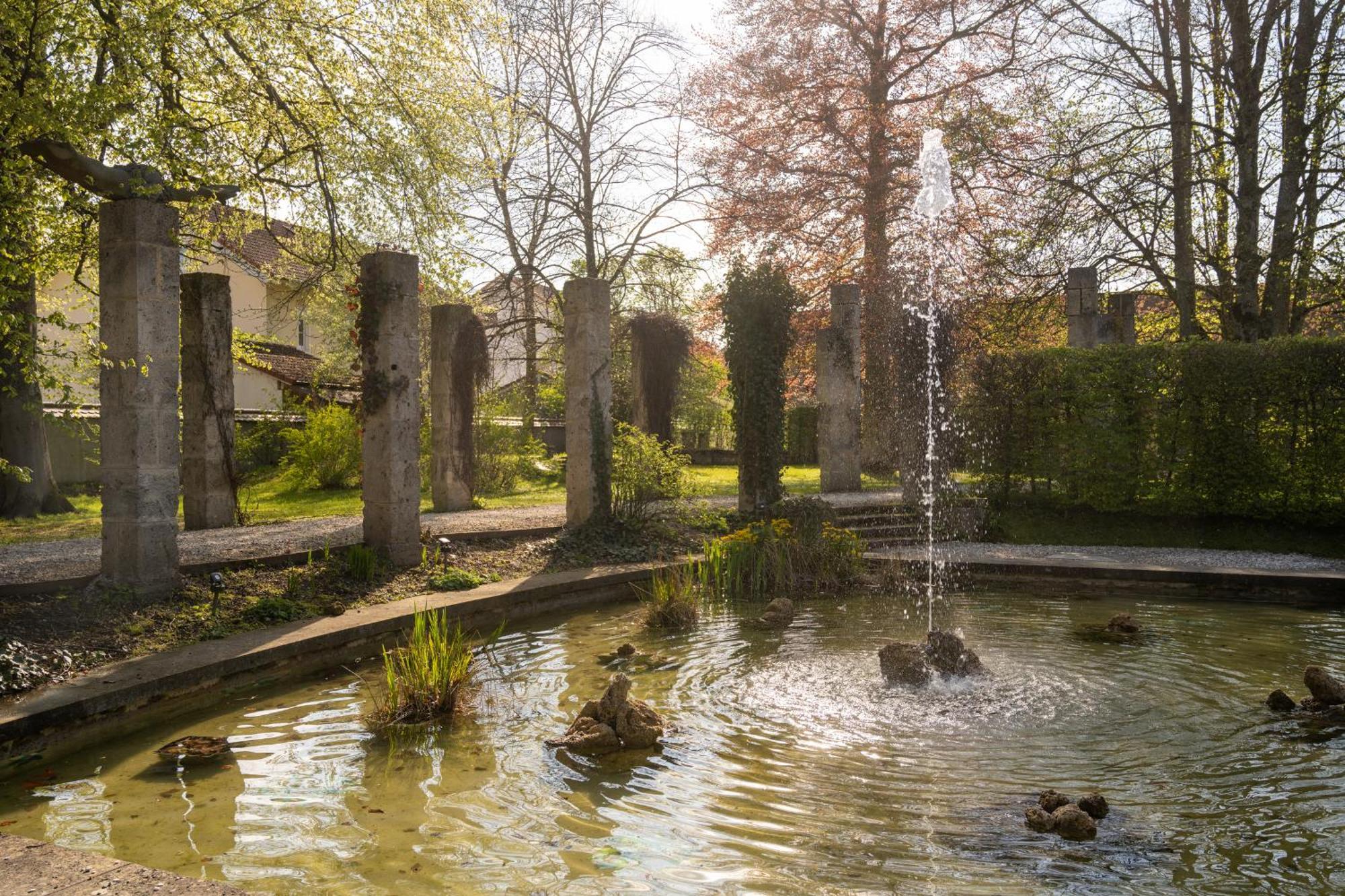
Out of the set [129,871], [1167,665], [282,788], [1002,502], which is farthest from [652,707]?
[1002,502]

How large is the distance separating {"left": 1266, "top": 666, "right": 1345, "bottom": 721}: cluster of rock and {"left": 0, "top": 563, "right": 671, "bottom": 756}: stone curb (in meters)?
5.81

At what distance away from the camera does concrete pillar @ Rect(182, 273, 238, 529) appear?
12.4m

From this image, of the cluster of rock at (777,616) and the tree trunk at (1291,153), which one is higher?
the tree trunk at (1291,153)

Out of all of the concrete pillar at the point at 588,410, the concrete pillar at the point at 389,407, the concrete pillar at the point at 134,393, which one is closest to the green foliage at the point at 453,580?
the concrete pillar at the point at 389,407

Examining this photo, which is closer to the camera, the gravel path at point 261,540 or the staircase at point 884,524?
the gravel path at point 261,540

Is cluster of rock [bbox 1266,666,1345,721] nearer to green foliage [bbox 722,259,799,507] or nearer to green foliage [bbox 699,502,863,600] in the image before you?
green foliage [bbox 699,502,863,600]

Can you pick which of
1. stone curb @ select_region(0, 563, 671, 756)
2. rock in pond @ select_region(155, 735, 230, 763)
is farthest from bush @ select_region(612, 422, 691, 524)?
rock in pond @ select_region(155, 735, 230, 763)

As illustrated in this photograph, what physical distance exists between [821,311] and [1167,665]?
626 inches

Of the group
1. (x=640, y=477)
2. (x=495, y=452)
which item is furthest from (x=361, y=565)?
(x=495, y=452)

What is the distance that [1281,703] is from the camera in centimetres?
571

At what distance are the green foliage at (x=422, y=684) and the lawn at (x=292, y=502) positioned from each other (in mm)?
6957

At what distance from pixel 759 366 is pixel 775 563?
4475mm

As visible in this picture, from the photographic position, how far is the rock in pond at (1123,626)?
7.77m

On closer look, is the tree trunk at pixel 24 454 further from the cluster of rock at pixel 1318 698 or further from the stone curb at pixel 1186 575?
the cluster of rock at pixel 1318 698
